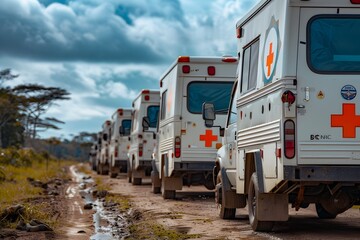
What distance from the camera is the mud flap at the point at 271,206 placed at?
9742 millimetres

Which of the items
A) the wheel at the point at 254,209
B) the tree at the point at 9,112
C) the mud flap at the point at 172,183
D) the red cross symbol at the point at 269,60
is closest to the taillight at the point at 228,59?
the mud flap at the point at 172,183

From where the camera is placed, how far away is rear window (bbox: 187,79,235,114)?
53.3ft

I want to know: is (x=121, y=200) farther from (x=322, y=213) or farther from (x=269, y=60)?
(x=269, y=60)

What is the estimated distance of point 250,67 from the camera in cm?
1089

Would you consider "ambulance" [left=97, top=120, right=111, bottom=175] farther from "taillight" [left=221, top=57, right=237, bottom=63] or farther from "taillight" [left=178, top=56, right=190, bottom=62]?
"taillight" [left=221, top=57, right=237, bottom=63]

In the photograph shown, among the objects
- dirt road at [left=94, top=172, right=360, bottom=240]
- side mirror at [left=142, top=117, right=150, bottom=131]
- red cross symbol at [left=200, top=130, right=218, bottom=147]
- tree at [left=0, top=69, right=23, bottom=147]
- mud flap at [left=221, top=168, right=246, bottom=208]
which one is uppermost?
tree at [left=0, top=69, right=23, bottom=147]

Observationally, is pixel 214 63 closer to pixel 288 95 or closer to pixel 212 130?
pixel 212 130

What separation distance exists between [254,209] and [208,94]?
20.9 ft

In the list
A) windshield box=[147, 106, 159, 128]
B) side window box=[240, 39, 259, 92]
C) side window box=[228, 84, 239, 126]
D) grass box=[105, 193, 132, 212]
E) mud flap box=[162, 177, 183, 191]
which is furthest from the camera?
windshield box=[147, 106, 159, 128]

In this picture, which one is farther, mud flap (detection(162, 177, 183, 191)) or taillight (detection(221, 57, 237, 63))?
mud flap (detection(162, 177, 183, 191))

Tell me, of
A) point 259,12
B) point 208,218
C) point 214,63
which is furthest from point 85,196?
point 259,12

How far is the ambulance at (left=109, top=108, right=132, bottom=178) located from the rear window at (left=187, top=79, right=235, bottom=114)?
13548 mm

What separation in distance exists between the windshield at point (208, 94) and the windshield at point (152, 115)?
6.80m

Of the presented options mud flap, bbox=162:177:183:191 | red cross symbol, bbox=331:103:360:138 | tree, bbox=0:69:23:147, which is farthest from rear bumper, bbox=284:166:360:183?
tree, bbox=0:69:23:147
